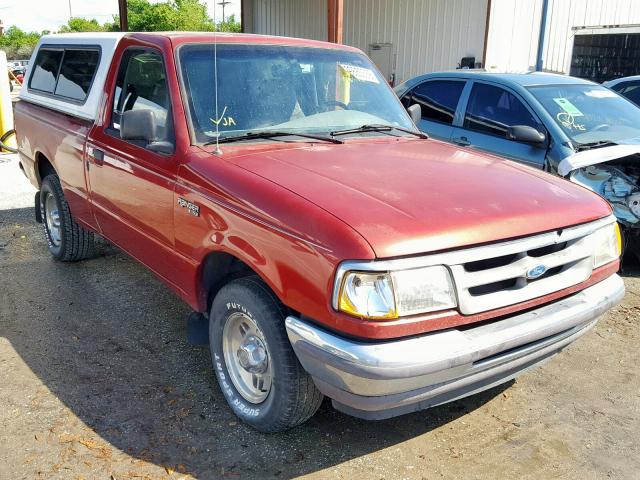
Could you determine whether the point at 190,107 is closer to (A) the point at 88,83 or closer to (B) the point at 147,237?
(B) the point at 147,237

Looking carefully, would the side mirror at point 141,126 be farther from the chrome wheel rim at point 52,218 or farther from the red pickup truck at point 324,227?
the chrome wheel rim at point 52,218

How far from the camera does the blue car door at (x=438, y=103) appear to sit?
6.49 meters

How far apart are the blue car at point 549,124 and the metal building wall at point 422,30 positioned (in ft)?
29.3

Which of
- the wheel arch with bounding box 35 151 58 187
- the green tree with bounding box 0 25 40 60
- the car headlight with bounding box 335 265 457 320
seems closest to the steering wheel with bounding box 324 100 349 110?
the car headlight with bounding box 335 265 457 320

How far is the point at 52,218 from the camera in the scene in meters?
5.65

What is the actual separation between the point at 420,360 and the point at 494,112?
437 centimetres

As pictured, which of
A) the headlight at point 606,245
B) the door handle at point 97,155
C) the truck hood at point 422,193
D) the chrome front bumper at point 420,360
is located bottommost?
the chrome front bumper at point 420,360

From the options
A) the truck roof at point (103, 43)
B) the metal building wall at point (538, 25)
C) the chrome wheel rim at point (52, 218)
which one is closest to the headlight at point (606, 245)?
the truck roof at point (103, 43)

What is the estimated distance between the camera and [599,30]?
16844mm

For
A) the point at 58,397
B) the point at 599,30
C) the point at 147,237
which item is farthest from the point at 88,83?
the point at 599,30

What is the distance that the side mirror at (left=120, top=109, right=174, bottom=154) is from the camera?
10.7ft

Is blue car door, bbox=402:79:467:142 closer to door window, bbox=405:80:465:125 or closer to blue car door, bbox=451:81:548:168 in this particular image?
door window, bbox=405:80:465:125

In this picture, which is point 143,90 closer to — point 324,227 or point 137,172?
point 137,172

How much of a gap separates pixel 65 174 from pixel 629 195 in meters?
4.74
